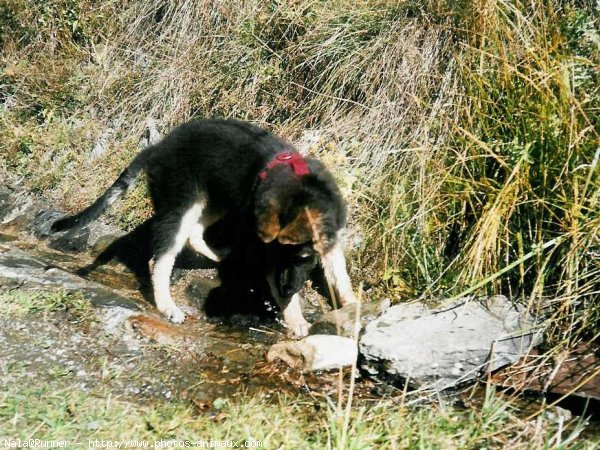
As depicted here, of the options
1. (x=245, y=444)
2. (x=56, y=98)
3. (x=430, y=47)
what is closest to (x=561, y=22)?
(x=430, y=47)

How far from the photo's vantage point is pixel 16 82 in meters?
6.39

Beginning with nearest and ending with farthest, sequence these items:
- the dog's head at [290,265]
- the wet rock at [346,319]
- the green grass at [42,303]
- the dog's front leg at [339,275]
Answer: the green grass at [42,303] → the wet rock at [346,319] → the dog's head at [290,265] → the dog's front leg at [339,275]

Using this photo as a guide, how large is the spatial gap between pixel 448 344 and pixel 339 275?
972mm

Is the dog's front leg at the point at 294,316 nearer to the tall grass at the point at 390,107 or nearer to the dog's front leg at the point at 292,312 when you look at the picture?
the dog's front leg at the point at 292,312

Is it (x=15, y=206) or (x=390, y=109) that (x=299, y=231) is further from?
(x=15, y=206)

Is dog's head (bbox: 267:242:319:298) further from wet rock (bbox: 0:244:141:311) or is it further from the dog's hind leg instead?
wet rock (bbox: 0:244:141:311)

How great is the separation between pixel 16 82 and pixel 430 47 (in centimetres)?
432

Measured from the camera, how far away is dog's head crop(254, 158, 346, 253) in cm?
352

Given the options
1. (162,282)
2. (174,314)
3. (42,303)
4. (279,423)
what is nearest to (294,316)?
(174,314)

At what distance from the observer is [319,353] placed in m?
3.18

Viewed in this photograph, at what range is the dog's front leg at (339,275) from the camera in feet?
12.6

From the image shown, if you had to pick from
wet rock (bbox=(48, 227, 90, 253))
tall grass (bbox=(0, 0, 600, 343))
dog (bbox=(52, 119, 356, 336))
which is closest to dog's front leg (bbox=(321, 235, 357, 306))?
dog (bbox=(52, 119, 356, 336))

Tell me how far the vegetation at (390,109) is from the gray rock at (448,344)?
0.13 meters

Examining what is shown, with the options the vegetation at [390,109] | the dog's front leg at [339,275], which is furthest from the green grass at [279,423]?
the dog's front leg at [339,275]
